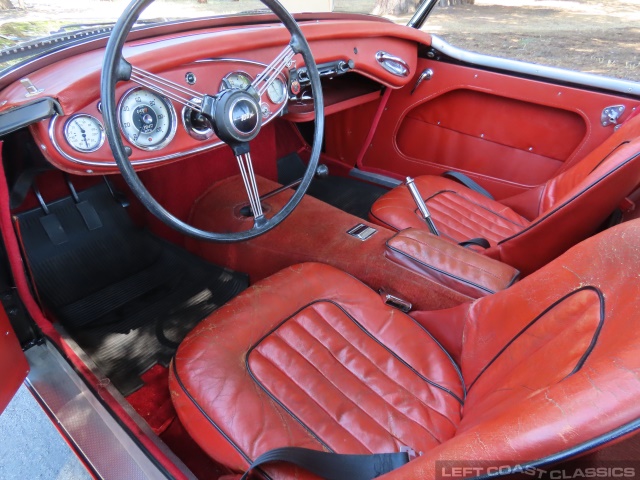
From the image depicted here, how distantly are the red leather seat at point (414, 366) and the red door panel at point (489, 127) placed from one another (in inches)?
46.6

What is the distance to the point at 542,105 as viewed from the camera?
2.02m

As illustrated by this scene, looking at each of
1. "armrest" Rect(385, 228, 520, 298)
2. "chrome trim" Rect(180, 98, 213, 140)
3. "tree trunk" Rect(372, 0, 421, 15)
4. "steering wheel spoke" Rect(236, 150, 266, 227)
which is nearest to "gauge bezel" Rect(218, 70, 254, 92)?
"chrome trim" Rect(180, 98, 213, 140)

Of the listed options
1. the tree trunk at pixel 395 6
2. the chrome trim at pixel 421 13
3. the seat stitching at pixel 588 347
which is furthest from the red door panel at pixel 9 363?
the tree trunk at pixel 395 6

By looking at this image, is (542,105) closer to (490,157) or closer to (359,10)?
(490,157)

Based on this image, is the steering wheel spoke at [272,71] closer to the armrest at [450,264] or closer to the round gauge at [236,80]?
the round gauge at [236,80]

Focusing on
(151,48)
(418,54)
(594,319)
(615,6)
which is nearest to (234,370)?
(594,319)

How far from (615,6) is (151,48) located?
6621mm

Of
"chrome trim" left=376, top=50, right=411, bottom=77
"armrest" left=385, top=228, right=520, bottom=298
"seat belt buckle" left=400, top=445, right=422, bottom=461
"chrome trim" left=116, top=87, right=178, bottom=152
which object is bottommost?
"seat belt buckle" left=400, top=445, right=422, bottom=461

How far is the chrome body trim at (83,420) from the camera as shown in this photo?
1.05 m

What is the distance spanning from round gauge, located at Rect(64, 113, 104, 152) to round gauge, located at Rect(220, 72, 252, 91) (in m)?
0.35

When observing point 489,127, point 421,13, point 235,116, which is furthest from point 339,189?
point 235,116

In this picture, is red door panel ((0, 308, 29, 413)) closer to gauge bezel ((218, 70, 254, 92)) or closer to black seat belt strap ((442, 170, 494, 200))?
gauge bezel ((218, 70, 254, 92))

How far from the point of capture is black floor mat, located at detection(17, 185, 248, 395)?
1.59m

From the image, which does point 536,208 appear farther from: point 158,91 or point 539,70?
point 158,91
